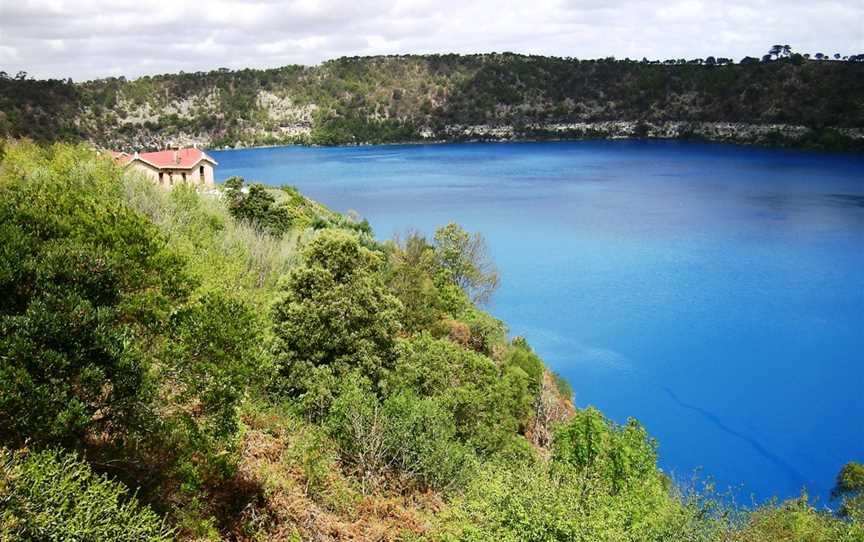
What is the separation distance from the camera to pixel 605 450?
722 inches

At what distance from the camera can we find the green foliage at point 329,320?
15164 mm

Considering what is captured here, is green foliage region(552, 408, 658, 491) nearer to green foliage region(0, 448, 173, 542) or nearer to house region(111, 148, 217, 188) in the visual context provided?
green foliage region(0, 448, 173, 542)

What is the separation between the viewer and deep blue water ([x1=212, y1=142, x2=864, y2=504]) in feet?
88.7

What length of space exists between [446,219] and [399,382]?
49.3 metres

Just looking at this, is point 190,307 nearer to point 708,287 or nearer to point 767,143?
point 708,287

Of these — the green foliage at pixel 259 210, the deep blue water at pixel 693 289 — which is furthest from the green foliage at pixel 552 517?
the green foliage at pixel 259 210

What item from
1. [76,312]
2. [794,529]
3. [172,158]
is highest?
[76,312]

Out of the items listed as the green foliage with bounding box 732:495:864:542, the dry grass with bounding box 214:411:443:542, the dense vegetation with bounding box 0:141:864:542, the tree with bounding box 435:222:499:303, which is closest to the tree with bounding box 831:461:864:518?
the dense vegetation with bounding box 0:141:864:542

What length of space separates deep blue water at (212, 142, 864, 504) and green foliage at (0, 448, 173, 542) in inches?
771

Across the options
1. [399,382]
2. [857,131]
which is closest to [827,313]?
[399,382]

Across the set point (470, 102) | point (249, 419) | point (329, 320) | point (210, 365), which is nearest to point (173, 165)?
point (329, 320)

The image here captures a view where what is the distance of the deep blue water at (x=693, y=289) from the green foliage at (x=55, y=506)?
19586 millimetres

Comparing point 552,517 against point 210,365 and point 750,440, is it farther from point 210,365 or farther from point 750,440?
point 750,440

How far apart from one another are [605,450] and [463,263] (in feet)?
71.4
